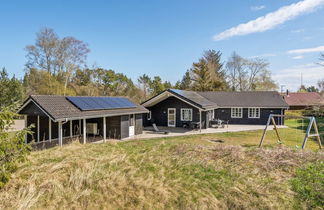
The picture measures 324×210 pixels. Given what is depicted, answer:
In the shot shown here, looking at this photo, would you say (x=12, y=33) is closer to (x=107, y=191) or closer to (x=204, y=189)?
(x=107, y=191)

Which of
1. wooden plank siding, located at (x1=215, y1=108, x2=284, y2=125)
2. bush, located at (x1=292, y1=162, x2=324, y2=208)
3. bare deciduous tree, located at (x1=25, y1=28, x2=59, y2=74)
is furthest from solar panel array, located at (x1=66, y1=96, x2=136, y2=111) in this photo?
bare deciduous tree, located at (x1=25, y1=28, x2=59, y2=74)

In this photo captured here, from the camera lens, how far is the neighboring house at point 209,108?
17938 millimetres

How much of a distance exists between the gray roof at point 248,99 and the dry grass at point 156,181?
14887mm

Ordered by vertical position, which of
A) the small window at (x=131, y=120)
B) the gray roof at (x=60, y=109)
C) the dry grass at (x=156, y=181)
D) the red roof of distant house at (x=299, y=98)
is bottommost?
the dry grass at (x=156, y=181)

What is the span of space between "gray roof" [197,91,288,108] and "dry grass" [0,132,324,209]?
1489cm

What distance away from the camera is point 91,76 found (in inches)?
1264

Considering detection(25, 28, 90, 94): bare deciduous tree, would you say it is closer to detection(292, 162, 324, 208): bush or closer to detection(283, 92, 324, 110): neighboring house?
detection(292, 162, 324, 208): bush

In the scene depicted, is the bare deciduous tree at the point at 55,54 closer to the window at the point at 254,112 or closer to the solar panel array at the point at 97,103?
the solar panel array at the point at 97,103

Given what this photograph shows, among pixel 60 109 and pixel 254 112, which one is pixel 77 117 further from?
pixel 254 112

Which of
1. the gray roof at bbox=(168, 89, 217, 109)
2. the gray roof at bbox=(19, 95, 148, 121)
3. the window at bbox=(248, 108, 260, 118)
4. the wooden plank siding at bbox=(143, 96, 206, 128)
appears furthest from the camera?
the window at bbox=(248, 108, 260, 118)

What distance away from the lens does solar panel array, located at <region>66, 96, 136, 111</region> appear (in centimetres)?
1138

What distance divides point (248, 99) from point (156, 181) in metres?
19.7

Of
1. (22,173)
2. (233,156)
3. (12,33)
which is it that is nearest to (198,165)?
(233,156)

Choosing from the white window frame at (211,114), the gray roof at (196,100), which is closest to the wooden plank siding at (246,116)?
the white window frame at (211,114)
